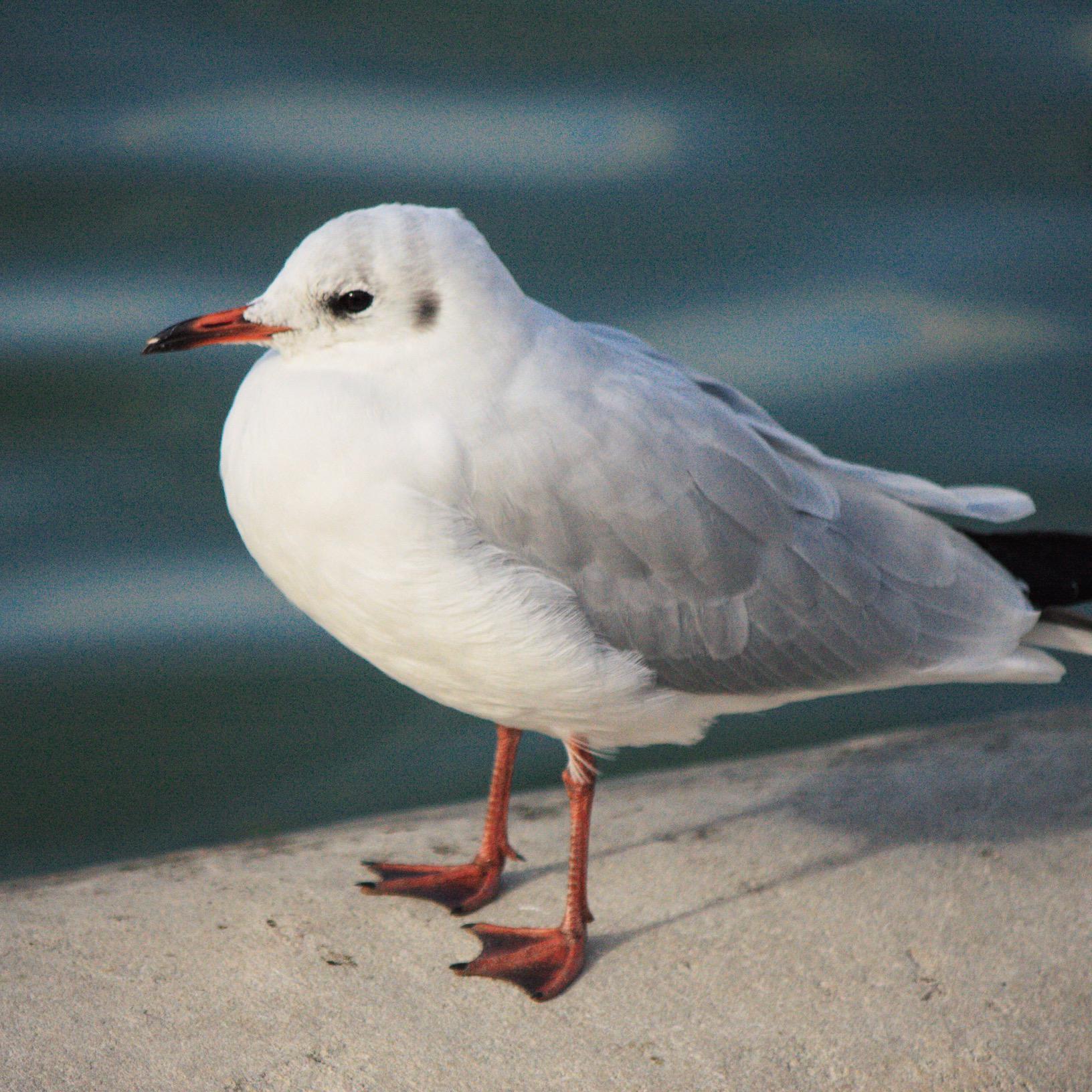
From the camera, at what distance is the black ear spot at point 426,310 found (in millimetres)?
2855

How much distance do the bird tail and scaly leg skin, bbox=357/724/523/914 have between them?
45.7 inches

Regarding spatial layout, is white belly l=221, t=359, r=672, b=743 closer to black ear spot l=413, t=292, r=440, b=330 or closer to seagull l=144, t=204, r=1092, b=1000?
seagull l=144, t=204, r=1092, b=1000

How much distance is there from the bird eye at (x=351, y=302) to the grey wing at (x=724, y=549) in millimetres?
360

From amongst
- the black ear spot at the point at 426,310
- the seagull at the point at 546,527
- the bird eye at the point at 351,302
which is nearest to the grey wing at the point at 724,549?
the seagull at the point at 546,527

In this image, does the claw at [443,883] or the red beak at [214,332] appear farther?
the claw at [443,883]

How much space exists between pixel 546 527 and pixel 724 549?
1.28 ft

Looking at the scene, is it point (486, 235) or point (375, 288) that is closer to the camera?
point (375, 288)

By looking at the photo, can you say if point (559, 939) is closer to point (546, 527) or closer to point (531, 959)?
point (531, 959)

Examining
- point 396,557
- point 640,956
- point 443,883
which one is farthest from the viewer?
point 443,883

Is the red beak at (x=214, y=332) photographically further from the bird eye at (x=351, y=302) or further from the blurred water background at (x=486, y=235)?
the blurred water background at (x=486, y=235)

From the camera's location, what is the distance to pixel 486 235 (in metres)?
6.11

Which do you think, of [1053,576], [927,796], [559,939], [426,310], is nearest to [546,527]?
[426,310]

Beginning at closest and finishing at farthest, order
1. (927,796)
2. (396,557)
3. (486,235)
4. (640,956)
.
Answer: (396,557), (640,956), (927,796), (486,235)

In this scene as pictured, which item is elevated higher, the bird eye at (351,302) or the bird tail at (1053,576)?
the bird eye at (351,302)
